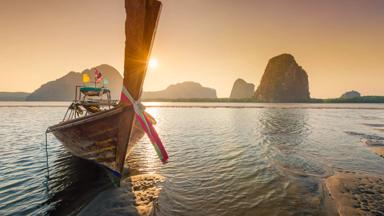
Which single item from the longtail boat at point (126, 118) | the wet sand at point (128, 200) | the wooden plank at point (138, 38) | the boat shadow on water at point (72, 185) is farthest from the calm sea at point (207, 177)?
the wooden plank at point (138, 38)

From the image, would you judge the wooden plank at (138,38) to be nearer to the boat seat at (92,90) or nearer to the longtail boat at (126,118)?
the longtail boat at (126,118)

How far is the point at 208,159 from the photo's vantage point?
1412cm

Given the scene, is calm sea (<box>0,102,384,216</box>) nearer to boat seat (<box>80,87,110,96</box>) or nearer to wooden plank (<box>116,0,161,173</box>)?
boat seat (<box>80,87,110,96</box>)

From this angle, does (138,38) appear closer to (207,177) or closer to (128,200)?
(128,200)

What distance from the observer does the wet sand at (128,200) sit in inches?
278

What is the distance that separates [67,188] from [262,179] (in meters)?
10.8

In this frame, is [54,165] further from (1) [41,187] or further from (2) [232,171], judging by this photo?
(2) [232,171]

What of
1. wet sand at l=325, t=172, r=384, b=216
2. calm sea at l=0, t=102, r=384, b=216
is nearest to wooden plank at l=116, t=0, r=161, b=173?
calm sea at l=0, t=102, r=384, b=216

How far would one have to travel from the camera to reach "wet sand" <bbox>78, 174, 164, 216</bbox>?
7.07 meters

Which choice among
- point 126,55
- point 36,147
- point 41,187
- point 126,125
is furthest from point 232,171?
point 36,147

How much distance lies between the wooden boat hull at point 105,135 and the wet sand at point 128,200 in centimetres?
108

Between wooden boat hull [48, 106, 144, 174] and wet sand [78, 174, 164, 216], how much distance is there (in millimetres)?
1081

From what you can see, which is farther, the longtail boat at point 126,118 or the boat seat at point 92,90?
the boat seat at point 92,90

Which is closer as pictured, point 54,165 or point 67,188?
point 67,188
